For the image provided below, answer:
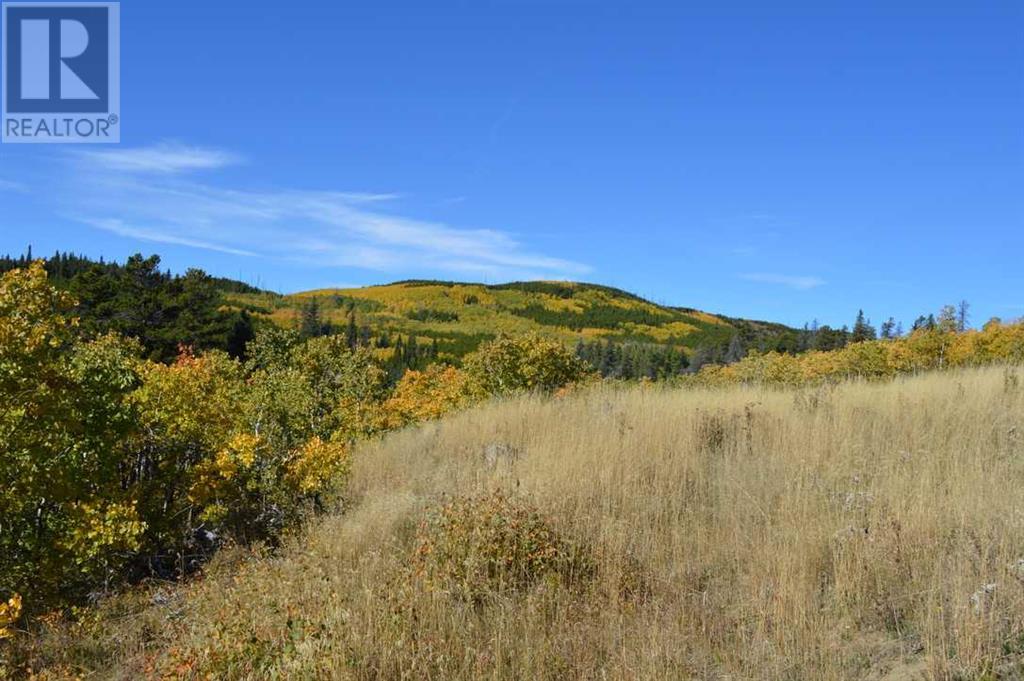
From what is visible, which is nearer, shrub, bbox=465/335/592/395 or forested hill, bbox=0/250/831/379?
shrub, bbox=465/335/592/395

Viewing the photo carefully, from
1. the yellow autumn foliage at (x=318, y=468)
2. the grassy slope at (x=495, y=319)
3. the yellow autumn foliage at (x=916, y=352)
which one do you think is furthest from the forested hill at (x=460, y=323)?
the yellow autumn foliage at (x=318, y=468)

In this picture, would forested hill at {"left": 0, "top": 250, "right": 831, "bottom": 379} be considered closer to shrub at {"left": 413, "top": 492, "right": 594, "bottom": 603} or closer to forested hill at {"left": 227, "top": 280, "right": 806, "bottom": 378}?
forested hill at {"left": 227, "top": 280, "right": 806, "bottom": 378}

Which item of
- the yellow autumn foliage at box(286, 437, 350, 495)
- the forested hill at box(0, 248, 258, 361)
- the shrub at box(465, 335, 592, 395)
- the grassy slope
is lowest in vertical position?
the yellow autumn foliage at box(286, 437, 350, 495)

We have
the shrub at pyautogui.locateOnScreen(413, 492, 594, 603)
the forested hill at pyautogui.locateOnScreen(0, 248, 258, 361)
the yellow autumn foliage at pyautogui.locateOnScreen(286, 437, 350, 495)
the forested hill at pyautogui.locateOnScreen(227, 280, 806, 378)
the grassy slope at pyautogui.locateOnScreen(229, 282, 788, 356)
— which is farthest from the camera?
the grassy slope at pyautogui.locateOnScreen(229, 282, 788, 356)

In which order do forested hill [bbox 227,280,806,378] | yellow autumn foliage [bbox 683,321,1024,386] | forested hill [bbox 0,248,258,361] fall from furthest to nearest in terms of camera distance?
1. forested hill [bbox 227,280,806,378]
2. forested hill [bbox 0,248,258,361]
3. yellow autumn foliage [bbox 683,321,1024,386]

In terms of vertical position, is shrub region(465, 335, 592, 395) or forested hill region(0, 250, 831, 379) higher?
forested hill region(0, 250, 831, 379)

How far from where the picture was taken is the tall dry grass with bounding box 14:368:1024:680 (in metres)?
3.30

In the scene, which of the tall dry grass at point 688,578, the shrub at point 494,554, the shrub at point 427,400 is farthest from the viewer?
the shrub at point 427,400

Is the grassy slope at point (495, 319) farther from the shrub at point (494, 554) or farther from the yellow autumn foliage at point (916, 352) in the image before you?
the shrub at point (494, 554)

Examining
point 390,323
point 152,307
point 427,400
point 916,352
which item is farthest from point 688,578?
point 390,323

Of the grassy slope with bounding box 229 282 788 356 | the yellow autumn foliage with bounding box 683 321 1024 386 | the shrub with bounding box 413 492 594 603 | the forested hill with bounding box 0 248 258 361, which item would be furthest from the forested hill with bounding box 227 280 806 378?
the shrub with bounding box 413 492 594 603

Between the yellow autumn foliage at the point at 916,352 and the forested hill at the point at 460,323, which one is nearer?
the yellow autumn foliage at the point at 916,352

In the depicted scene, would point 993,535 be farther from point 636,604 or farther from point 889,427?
point 889,427

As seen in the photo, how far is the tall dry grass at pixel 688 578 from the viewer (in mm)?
3305
